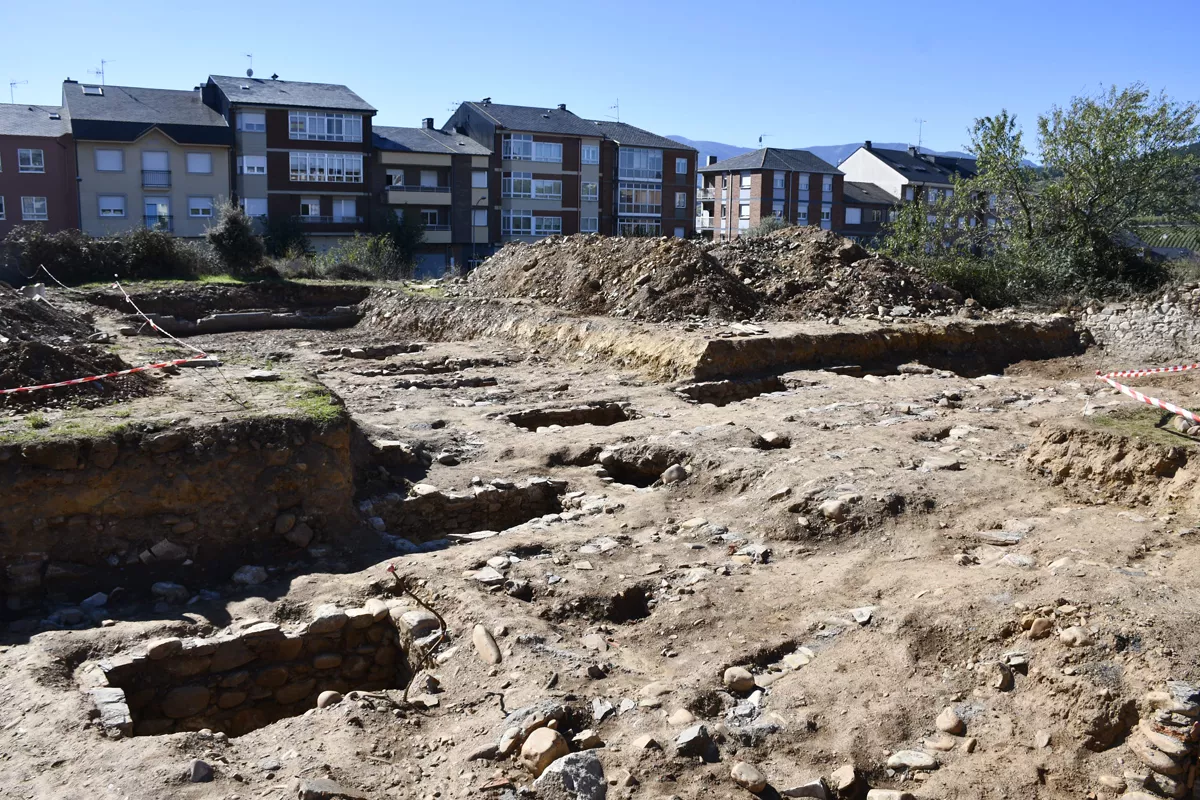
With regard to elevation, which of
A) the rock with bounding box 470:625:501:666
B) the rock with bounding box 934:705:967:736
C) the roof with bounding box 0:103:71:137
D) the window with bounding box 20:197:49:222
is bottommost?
the rock with bounding box 470:625:501:666

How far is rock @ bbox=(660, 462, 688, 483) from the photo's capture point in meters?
9.14

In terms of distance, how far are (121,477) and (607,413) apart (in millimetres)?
6449

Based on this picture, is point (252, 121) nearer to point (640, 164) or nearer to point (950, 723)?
point (640, 164)

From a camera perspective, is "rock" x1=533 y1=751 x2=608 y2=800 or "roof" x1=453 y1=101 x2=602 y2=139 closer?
"rock" x1=533 y1=751 x2=608 y2=800

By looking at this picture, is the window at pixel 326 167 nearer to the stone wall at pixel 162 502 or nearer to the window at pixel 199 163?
the window at pixel 199 163

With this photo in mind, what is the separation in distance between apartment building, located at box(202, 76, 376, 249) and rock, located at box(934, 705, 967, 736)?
133 ft

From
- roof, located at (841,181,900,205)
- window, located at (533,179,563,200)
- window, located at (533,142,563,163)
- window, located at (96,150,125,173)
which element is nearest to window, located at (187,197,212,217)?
window, located at (96,150,125,173)

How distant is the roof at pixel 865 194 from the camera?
61372 millimetres

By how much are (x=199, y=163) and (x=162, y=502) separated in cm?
3665

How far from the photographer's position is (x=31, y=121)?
38844 millimetres

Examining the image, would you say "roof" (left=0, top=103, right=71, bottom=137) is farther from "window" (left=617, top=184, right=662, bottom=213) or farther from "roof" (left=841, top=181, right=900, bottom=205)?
"roof" (left=841, top=181, right=900, bottom=205)

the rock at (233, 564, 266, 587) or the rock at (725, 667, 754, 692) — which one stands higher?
the rock at (725, 667, 754, 692)

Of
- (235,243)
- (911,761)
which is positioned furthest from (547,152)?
(911,761)

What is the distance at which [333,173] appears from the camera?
139ft
